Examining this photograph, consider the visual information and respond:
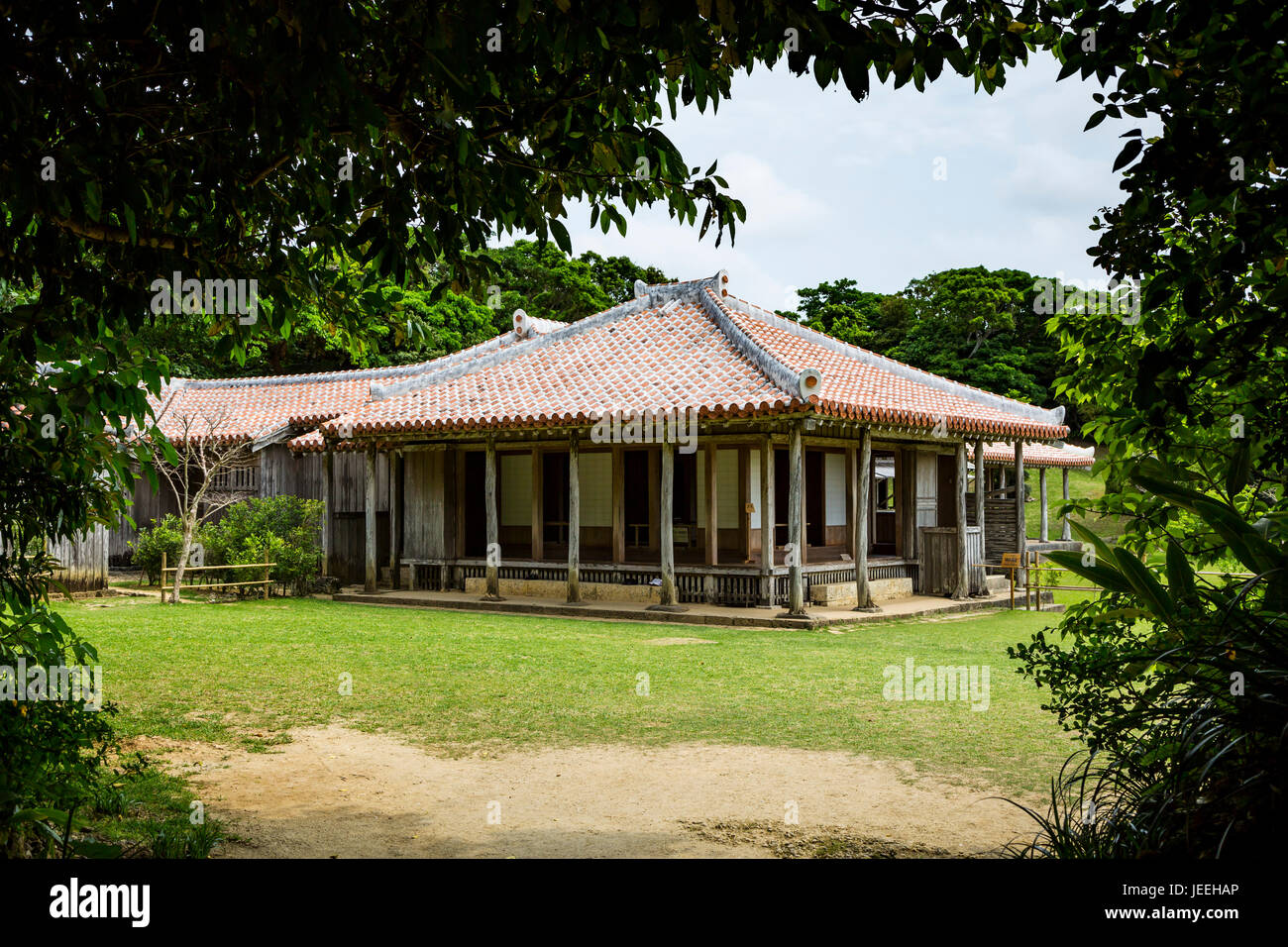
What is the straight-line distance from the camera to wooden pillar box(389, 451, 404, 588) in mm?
19312

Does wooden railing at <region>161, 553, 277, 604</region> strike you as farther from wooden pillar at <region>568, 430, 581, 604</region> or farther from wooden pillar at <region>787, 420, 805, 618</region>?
wooden pillar at <region>787, 420, 805, 618</region>

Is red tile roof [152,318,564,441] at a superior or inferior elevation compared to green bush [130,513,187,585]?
superior

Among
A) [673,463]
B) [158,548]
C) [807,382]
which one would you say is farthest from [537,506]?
[158,548]

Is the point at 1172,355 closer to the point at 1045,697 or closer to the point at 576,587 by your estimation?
the point at 1045,697

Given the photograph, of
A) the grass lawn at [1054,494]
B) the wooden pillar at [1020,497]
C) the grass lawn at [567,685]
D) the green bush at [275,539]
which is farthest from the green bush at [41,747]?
the grass lawn at [1054,494]

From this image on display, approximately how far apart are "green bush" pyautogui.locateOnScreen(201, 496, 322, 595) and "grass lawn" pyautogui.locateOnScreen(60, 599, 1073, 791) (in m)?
3.45

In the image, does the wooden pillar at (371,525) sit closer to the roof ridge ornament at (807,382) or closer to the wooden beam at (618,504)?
the wooden beam at (618,504)

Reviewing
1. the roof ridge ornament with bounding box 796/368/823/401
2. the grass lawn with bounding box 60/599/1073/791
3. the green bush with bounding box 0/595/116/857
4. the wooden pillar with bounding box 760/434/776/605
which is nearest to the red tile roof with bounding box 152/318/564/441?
the wooden pillar with bounding box 760/434/776/605

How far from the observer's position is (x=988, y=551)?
24.1 meters

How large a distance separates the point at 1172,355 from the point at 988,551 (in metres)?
22.0

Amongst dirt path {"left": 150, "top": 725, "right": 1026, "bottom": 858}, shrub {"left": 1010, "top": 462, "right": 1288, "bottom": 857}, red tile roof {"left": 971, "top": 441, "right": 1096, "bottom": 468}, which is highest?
red tile roof {"left": 971, "top": 441, "right": 1096, "bottom": 468}

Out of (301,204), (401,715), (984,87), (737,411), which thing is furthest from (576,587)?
(984,87)

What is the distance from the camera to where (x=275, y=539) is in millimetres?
18516
